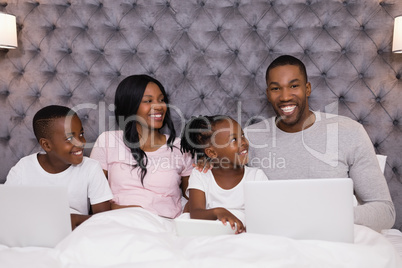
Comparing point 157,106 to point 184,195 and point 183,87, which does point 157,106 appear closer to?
point 183,87

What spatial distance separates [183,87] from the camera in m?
1.75

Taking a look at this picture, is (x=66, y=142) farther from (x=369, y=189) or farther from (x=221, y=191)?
(x=369, y=189)

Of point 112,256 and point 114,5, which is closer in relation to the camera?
point 112,256

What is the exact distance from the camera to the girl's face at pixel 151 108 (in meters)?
1.60

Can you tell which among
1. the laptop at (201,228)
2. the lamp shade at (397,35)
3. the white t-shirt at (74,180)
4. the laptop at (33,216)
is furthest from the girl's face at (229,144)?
the lamp shade at (397,35)

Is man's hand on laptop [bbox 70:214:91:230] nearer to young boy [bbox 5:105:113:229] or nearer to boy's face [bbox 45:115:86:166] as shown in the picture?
young boy [bbox 5:105:113:229]

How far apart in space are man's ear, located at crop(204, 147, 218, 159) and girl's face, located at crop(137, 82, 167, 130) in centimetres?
31

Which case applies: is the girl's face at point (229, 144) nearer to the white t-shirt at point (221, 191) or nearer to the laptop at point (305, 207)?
the white t-shirt at point (221, 191)

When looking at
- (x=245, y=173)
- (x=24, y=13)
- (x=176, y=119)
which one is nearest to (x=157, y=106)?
(x=176, y=119)

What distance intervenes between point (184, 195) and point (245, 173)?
39 centimetres

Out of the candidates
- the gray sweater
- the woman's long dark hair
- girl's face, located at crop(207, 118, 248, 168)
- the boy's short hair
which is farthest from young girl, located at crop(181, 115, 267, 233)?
the boy's short hair

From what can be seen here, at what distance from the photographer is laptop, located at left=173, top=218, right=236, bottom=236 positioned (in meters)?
1.03

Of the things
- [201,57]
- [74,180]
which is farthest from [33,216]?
[201,57]

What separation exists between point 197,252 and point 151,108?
872 millimetres
